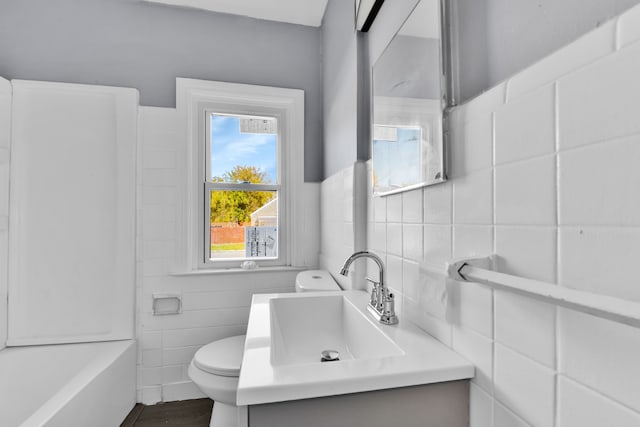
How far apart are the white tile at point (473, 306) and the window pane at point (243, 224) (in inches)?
60.7

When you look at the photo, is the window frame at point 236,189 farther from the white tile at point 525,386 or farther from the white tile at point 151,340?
the white tile at point 525,386

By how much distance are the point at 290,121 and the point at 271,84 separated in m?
0.28

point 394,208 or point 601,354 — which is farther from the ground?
point 394,208

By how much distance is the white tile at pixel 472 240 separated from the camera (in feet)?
2.00

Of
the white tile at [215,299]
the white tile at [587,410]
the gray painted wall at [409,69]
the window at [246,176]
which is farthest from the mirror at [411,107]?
the white tile at [215,299]

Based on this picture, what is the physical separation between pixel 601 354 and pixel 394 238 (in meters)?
0.64

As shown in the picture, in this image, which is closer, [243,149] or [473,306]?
[473,306]

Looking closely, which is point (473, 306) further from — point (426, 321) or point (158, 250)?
point (158, 250)

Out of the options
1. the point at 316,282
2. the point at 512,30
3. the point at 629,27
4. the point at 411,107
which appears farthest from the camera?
the point at 316,282

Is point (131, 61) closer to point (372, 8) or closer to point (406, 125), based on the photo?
point (372, 8)

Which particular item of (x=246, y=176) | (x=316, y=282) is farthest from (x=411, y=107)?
(x=246, y=176)

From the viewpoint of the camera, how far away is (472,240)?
0.65 meters

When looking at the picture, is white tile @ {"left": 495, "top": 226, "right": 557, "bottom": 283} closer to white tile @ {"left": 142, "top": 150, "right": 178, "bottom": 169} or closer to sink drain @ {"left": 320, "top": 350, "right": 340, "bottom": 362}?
sink drain @ {"left": 320, "top": 350, "right": 340, "bottom": 362}

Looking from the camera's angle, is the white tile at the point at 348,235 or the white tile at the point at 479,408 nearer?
the white tile at the point at 479,408
